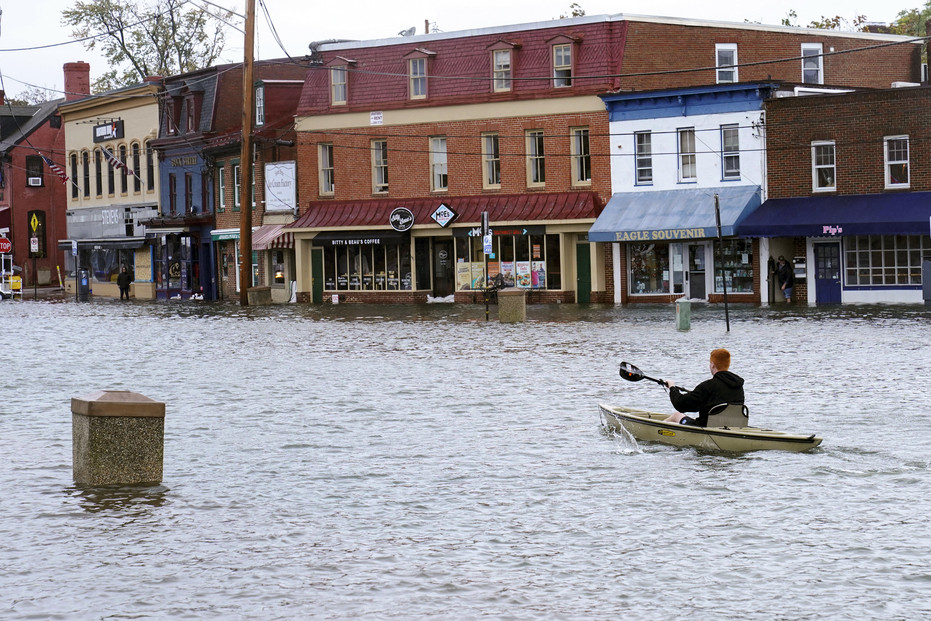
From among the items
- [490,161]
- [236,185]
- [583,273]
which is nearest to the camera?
[583,273]

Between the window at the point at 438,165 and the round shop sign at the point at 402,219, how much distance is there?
1.45 meters

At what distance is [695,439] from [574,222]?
1379 inches

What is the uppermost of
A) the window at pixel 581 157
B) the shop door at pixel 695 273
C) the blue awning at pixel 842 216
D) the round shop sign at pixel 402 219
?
the window at pixel 581 157

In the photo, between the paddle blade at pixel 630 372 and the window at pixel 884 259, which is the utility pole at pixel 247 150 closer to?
the window at pixel 884 259

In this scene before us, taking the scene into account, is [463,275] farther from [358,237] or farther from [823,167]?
[823,167]

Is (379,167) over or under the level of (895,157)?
over

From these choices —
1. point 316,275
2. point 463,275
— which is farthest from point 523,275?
point 316,275

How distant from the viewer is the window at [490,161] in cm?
5288

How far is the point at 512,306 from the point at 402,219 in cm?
1616

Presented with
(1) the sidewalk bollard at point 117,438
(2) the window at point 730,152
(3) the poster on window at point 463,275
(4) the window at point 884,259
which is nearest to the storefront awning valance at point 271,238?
(3) the poster on window at point 463,275

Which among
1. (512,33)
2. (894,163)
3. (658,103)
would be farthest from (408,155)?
(894,163)

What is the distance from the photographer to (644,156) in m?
49.6

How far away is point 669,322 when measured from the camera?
36.7 m

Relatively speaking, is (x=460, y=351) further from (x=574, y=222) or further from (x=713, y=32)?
(x=713, y=32)
